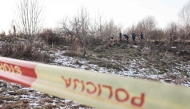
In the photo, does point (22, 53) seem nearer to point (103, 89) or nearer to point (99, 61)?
point (99, 61)

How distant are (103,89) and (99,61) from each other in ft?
34.5

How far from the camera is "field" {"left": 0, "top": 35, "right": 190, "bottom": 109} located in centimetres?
548

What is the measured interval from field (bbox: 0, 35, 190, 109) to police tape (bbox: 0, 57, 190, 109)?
2477mm

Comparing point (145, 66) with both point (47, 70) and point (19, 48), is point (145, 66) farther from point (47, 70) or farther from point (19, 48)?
point (47, 70)

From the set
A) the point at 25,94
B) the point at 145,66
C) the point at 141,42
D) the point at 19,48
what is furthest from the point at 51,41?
the point at 25,94

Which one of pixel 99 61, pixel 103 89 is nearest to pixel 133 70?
pixel 99 61

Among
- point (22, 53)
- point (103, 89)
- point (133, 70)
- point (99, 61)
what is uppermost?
point (22, 53)

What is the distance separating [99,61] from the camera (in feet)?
41.0

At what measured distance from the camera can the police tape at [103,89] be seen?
1.62 meters

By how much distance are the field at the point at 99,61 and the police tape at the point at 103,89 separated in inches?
97.5

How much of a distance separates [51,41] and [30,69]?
1415cm

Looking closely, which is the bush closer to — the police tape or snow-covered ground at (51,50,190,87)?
snow-covered ground at (51,50,190,87)

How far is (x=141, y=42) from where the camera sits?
2116cm

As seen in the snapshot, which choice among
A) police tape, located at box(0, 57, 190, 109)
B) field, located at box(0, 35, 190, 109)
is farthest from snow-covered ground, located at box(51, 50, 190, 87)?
police tape, located at box(0, 57, 190, 109)
